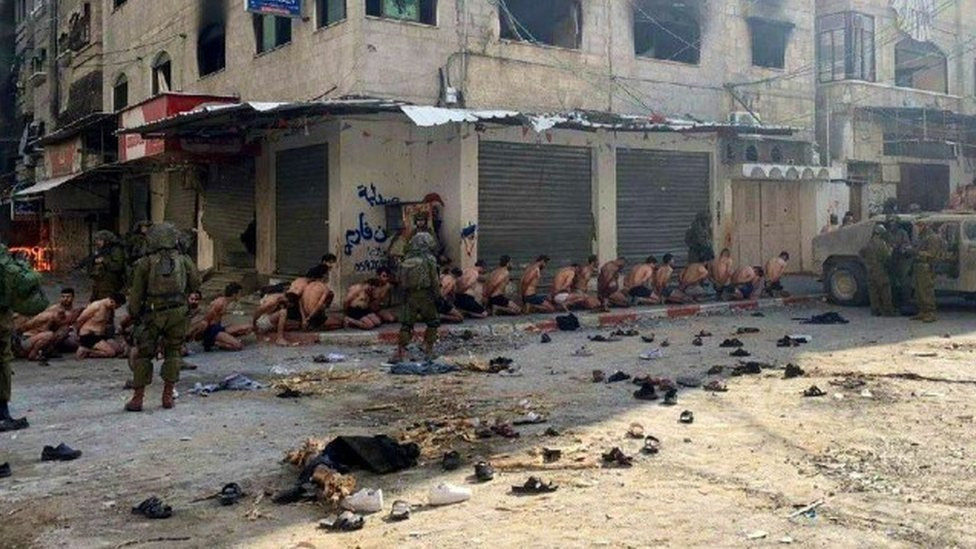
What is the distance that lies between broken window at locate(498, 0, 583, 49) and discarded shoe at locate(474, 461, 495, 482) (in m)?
12.2

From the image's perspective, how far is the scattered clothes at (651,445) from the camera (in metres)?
5.87

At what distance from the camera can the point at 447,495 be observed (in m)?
4.87

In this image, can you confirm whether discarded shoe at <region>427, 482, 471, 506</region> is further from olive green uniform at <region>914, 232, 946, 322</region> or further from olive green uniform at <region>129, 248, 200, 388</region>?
olive green uniform at <region>914, 232, 946, 322</region>

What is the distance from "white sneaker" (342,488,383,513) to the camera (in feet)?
15.6

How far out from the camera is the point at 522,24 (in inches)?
661

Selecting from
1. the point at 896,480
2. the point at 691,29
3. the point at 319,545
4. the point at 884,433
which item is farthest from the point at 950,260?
the point at 319,545

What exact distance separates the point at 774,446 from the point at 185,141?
40.8 ft

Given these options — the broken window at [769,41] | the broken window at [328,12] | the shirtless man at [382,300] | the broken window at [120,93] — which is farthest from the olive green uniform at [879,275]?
the broken window at [120,93]

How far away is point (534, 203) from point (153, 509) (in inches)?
488

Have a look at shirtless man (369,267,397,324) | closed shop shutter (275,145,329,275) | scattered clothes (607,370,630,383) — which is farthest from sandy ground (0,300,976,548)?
closed shop shutter (275,145,329,275)

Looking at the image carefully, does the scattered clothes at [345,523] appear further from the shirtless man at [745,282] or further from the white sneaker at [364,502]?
the shirtless man at [745,282]

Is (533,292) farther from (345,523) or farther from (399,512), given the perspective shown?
(345,523)

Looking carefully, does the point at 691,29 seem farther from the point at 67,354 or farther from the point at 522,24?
the point at 67,354

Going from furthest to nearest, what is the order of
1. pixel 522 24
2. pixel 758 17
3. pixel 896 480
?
pixel 758 17 < pixel 522 24 < pixel 896 480
